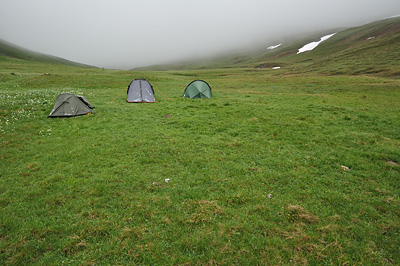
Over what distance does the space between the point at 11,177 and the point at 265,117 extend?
16.7 m

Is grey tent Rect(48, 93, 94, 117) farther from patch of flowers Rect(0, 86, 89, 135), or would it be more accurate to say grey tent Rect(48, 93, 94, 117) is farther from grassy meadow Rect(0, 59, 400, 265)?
grassy meadow Rect(0, 59, 400, 265)

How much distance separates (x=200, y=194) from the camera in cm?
736

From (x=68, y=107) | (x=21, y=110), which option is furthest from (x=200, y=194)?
(x=21, y=110)

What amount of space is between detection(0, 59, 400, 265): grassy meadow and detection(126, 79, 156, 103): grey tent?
903 centimetres

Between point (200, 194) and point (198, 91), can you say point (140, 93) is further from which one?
point (200, 194)

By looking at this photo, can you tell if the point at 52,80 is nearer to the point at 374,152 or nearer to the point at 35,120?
the point at 35,120

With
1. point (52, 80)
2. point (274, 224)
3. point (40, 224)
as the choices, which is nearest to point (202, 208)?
point (274, 224)

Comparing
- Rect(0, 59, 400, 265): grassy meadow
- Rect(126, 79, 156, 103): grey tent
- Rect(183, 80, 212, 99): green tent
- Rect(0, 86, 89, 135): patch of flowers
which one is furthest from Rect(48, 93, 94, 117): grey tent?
Rect(183, 80, 212, 99): green tent

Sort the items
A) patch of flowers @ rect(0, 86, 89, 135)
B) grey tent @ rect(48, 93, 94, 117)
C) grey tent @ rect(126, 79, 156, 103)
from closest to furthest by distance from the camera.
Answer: patch of flowers @ rect(0, 86, 89, 135) < grey tent @ rect(48, 93, 94, 117) < grey tent @ rect(126, 79, 156, 103)

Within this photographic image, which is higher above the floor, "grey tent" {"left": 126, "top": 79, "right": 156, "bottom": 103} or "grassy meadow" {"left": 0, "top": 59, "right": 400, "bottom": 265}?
"grey tent" {"left": 126, "top": 79, "right": 156, "bottom": 103}

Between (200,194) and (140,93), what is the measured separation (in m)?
19.3

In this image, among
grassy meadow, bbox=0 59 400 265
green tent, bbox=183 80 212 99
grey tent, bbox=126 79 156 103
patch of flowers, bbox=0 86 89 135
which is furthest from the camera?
green tent, bbox=183 80 212 99

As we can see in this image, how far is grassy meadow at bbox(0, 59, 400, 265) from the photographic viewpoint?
5.21 metres

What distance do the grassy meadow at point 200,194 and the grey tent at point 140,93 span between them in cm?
903
